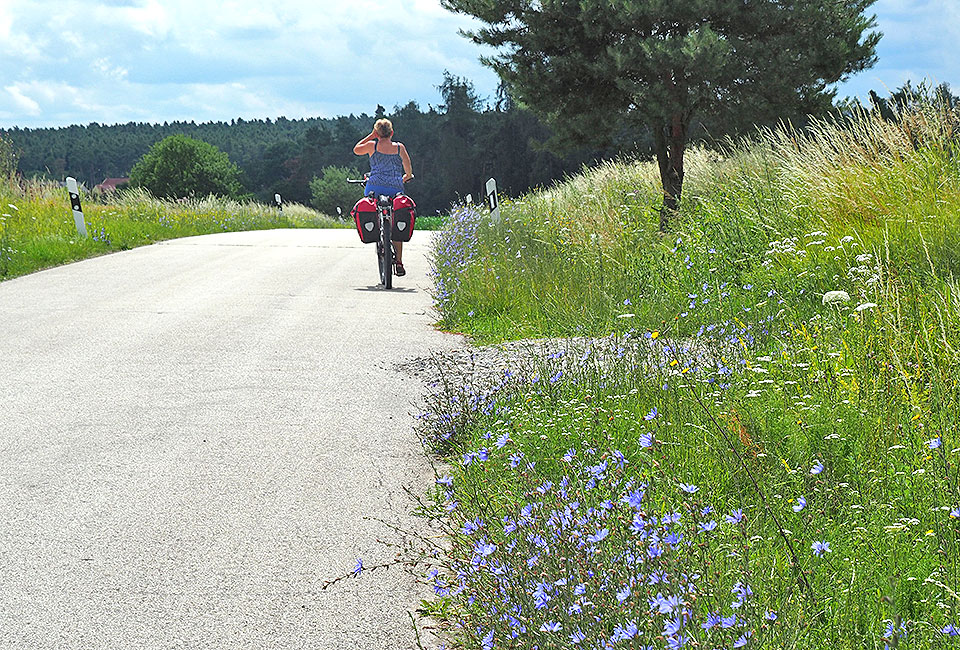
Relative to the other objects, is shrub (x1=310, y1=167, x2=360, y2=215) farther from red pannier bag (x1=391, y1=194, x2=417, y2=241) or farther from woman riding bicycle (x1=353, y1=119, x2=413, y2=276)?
red pannier bag (x1=391, y1=194, x2=417, y2=241)

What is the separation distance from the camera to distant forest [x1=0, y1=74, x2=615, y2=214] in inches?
2689

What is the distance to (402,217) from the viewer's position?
42.2 feet

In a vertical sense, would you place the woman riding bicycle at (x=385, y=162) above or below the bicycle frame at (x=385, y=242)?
above

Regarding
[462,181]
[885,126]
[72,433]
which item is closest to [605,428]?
[72,433]

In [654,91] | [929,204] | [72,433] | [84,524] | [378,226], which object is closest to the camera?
[84,524]

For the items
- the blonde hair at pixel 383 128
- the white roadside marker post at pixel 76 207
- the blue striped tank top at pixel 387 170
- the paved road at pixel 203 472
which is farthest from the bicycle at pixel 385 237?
the white roadside marker post at pixel 76 207

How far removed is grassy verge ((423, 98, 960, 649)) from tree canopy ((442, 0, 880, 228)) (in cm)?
455

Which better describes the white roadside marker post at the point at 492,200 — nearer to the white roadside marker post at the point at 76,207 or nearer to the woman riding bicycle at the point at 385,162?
the woman riding bicycle at the point at 385,162

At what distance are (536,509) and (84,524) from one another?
2.23m

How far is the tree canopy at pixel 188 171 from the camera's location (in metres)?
85.0

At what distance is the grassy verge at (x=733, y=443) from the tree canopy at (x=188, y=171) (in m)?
79.8

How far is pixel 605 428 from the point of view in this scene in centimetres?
461

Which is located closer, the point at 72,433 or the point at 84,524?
the point at 84,524

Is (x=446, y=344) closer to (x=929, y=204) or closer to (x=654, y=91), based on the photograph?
(x=929, y=204)
